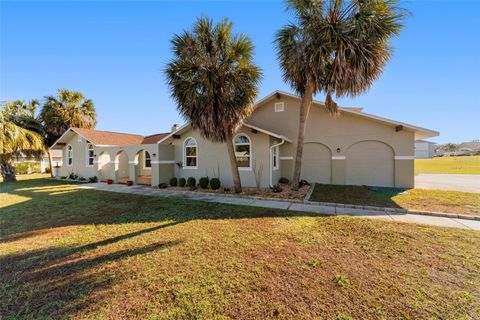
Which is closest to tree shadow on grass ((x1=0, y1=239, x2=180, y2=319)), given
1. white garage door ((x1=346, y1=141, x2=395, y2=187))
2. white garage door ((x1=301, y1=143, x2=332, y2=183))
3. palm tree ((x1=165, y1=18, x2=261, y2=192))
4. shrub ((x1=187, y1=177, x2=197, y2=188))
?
palm tree ((x1=165, y1=18, x2=261, y2=192))

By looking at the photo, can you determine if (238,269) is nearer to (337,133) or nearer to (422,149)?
(337,133)

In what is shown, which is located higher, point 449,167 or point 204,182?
point 449,167

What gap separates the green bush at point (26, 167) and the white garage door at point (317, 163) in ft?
111

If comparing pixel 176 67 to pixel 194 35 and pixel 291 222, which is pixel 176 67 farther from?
pixel 291 222

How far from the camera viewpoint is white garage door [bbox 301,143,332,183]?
1303 cm

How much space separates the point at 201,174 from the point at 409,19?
13.0 meters

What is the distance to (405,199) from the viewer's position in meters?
8.95

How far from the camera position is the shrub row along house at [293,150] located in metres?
11.6

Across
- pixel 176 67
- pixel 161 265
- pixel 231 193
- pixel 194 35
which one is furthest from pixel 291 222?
pixel 194 35

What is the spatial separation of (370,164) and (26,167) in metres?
37.8

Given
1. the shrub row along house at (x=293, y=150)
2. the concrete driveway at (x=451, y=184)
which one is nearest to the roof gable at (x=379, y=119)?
the shrub row along house at (x=293, y=150)

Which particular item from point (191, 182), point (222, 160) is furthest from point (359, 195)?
point (191, 182)

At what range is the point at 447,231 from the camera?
17.8ft

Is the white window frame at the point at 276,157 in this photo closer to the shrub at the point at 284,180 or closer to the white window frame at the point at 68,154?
the shrub at the point at 284,180
